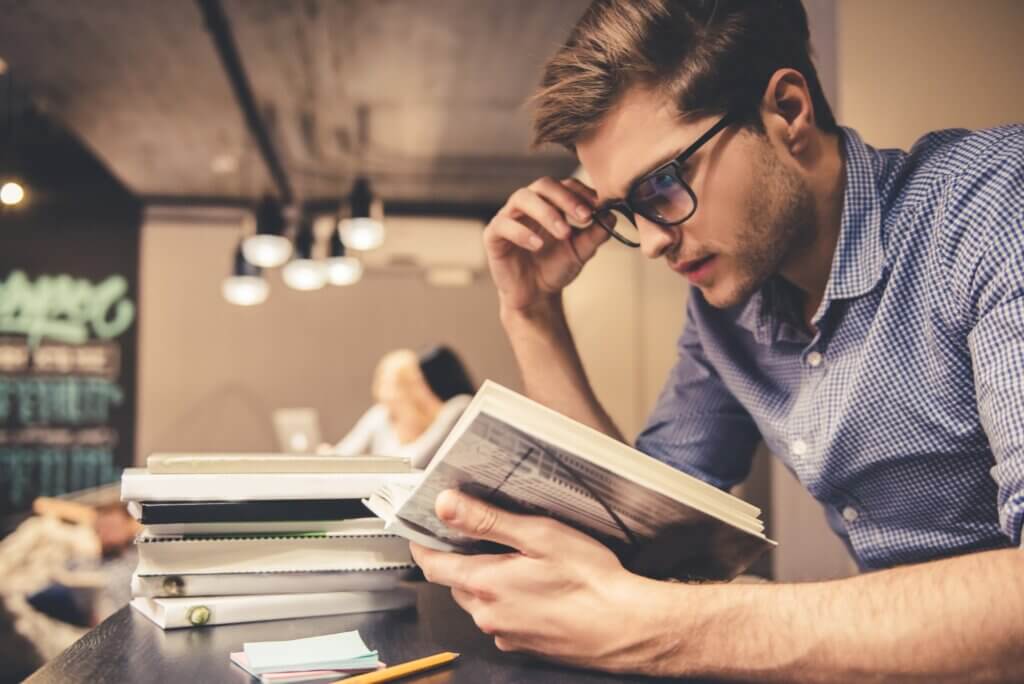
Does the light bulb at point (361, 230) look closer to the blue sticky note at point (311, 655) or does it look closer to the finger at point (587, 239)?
the finger at point (587, 239)

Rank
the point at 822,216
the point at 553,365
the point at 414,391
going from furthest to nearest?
the point at 414,391 < the point at 553,365 < the point at 822,216

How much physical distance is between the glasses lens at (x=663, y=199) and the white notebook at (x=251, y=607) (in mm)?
572

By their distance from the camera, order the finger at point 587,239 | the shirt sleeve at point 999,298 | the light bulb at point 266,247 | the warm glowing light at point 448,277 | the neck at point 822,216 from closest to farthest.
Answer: the shirt sleeve at point 999,298 < the neck at point 822,216 < the finger at point 587,239 < the light bulb at point 266,247 < the warm glowing light at point 448,277

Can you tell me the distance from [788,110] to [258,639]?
2.93 ft

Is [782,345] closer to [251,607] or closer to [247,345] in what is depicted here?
[251,607]

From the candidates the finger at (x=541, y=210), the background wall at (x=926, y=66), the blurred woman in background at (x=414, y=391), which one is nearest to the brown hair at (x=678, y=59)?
the finger at (x=541, y=210)

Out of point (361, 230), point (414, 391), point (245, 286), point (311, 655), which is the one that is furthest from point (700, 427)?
point (245, 286)

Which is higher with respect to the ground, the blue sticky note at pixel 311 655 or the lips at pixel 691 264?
the lips at pixel 691 264

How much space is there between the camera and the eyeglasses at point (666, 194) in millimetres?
963

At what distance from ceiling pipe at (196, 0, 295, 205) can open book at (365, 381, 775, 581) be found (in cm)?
365

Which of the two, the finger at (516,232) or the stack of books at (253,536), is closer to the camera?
A: the stack of books at (253,536)

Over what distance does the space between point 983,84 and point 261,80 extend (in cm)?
383

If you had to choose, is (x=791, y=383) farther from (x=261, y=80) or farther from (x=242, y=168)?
(x=242, y=168)

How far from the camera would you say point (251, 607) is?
0.76 meters
